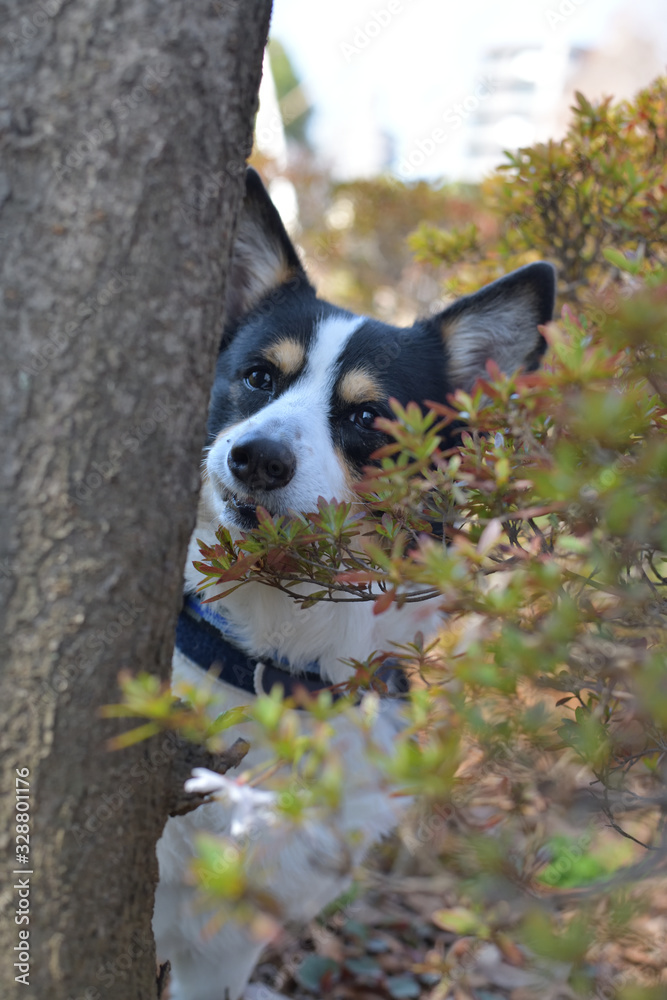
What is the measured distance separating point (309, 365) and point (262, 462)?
0.54 metres

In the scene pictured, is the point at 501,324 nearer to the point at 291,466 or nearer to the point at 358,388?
the point at 358,388

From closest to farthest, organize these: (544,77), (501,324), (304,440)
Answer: (304,440) < (501,324) < (544,77)

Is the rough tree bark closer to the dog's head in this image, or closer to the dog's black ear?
the dog's head

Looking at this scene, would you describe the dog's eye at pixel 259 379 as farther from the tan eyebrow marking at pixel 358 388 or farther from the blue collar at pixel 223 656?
the blue collar at pixel 223 656

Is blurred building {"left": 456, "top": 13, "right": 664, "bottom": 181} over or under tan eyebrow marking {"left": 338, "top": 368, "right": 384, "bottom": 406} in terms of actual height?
over

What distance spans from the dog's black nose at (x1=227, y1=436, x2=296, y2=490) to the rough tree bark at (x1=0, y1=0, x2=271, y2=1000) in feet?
1.84

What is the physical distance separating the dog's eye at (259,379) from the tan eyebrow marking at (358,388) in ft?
0.74

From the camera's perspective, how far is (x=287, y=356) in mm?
2227

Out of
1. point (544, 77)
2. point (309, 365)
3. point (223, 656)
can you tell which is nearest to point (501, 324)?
point (309, 365)

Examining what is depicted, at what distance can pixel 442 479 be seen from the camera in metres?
1.16

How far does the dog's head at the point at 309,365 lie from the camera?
1.86 m

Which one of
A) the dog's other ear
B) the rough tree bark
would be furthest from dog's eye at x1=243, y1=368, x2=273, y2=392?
the rough tree bark

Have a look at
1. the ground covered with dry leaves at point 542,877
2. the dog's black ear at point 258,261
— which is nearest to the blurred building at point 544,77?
the dog's black ear at point 258,261

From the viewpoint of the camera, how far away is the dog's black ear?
245 centimetres
